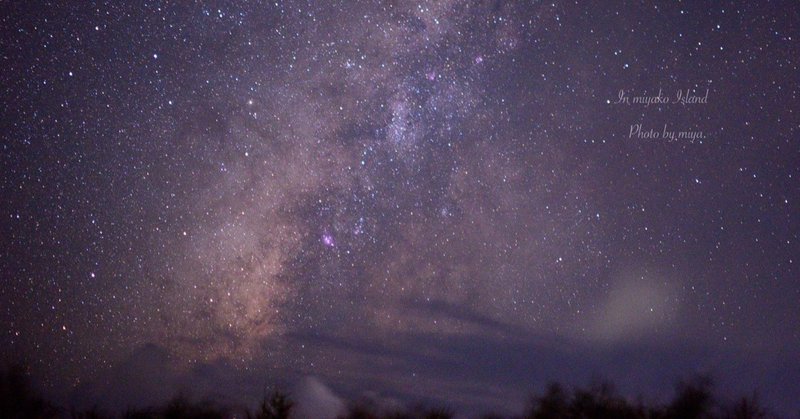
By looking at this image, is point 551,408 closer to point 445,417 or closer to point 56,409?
point 445,417

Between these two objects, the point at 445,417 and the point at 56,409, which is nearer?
the point at 56,409

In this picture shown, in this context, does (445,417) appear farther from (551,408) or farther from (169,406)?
(169,406)

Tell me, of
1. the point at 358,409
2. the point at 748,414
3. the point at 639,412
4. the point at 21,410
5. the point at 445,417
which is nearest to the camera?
the point at 748,414

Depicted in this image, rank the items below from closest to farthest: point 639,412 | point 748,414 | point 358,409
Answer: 1. point 748,414
2. point 639,412
3. point 358,409

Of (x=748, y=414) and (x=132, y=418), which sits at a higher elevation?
(x=748, y=414)

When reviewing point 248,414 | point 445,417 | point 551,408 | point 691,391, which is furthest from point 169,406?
point 691,391

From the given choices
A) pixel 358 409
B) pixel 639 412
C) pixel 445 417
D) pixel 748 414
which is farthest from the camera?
pixel 358 409

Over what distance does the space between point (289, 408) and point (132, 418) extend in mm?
6077

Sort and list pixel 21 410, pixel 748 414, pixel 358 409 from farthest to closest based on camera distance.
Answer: pixel 358 409
pixel 21 410
pixel 748 414

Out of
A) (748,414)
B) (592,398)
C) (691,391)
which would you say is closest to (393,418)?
(592,398)

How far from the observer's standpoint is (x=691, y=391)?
23391 millimetres

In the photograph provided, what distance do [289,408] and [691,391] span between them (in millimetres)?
16199

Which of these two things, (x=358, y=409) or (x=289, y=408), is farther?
(x=358, y=409)

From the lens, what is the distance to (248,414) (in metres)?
23.2
